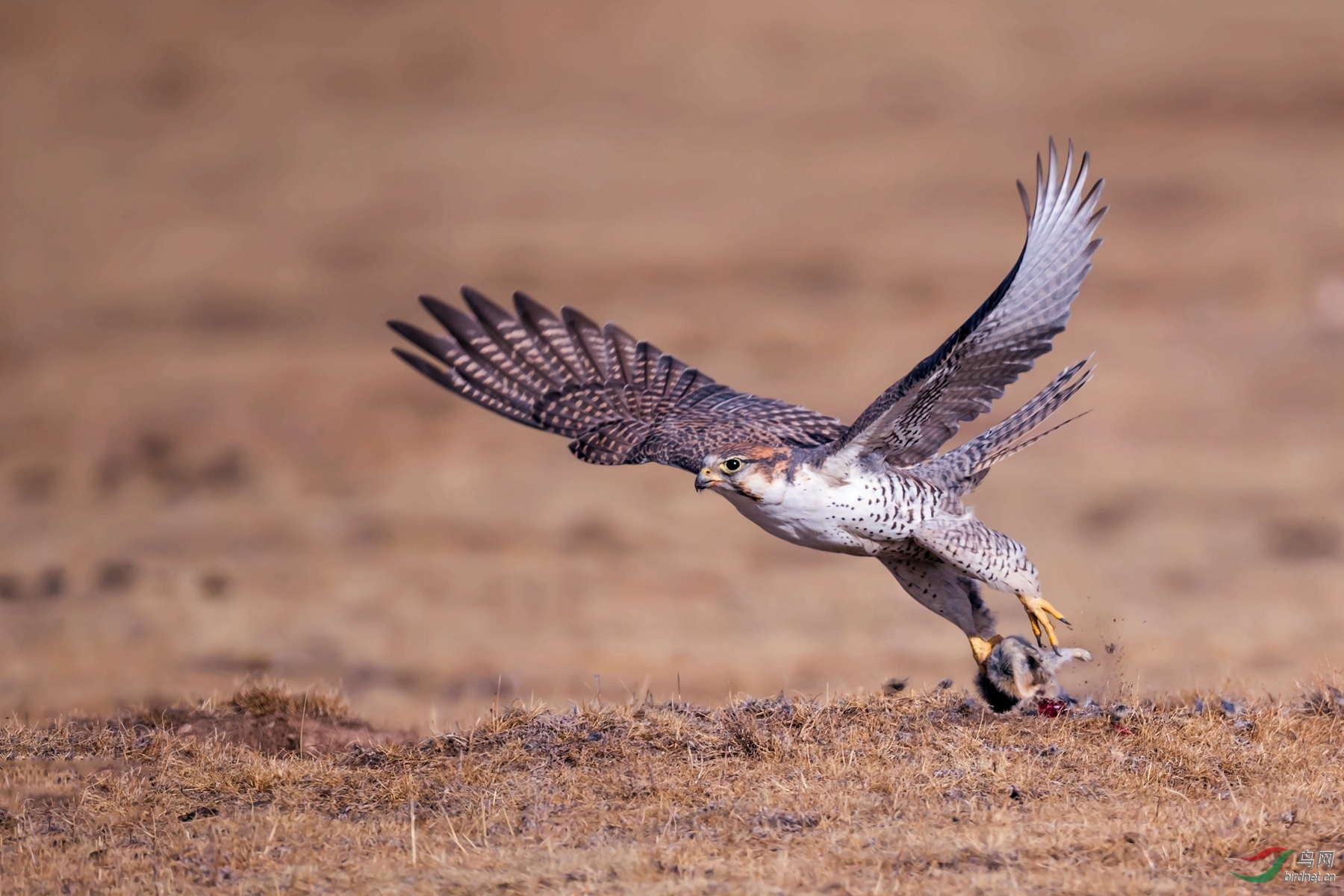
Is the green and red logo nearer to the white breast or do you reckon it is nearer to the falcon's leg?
the falcon's leg

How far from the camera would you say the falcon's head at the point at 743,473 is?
7246 millimetres

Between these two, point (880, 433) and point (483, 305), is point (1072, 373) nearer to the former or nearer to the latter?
point (880, 433)

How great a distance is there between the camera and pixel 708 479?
23.9ft

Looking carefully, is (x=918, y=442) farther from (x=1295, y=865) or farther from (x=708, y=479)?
(x=1295, y=865)

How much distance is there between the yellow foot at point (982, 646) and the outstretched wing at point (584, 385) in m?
1.54

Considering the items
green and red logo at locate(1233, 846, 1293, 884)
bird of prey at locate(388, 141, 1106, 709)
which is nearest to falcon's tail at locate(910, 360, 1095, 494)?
bird of prey at locate(388, 141, 1106, 709)

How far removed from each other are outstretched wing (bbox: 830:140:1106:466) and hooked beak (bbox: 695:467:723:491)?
2.17ft

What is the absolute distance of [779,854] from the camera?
203 inches

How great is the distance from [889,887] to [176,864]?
2.80 m

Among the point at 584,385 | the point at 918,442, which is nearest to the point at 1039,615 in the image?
the point at 918,442

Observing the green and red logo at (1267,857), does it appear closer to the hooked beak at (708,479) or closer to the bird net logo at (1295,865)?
the bird net logo at (1295,865)

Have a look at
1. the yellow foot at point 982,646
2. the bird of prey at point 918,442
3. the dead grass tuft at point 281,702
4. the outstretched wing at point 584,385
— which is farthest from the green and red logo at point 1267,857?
the dead grass tuft at point 281,702

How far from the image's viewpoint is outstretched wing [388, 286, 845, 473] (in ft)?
28.2

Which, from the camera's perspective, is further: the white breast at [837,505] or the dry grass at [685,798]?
the white breast at [837,505]
